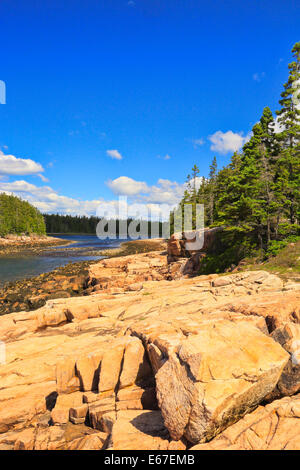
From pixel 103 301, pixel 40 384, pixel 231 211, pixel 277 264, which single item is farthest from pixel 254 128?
pixel 40 384

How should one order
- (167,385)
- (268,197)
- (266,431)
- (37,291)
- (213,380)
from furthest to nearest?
(37,291), (268,197), (167,385), (213,380), (266,431)

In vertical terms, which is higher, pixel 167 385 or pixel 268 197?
pixel 268 197

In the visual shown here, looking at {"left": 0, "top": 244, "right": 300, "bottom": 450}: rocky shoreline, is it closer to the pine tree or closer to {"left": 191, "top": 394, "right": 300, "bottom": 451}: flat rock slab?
{"left": 191, "top": 394, "right": 300, "bottom": 451}: flat rock slab

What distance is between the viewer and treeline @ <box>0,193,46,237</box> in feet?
351

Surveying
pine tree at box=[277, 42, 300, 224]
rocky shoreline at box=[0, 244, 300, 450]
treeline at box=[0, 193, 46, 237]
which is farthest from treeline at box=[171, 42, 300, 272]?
treeline at box=[0, 193, 46, 237]

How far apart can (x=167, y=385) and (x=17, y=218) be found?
121264 millimetres

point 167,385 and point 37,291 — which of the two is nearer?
point 167,385

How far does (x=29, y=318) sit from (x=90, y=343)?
7.82m

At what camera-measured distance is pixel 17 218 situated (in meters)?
110

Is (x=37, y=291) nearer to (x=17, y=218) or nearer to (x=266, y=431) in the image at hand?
(x=266, y=431)

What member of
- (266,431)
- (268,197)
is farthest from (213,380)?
(268,197)

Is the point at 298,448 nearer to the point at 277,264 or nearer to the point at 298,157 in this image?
the point at 277,264

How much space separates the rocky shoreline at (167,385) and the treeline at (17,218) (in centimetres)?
11025

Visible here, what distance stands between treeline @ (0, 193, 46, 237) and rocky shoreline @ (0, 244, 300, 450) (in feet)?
362
